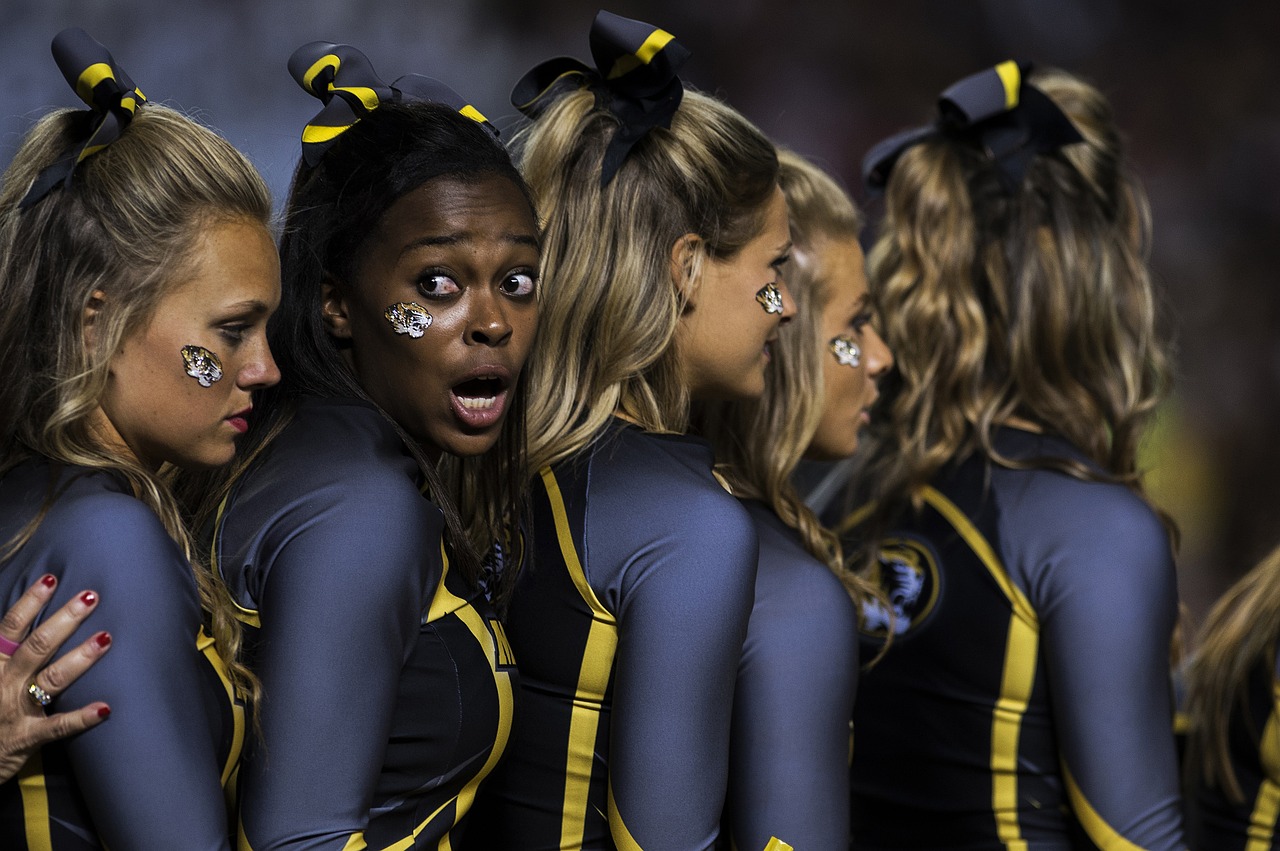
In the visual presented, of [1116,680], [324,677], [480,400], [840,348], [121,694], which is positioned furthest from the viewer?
[840,348]

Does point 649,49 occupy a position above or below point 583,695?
above

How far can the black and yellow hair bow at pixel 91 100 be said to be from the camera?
147 centimetres

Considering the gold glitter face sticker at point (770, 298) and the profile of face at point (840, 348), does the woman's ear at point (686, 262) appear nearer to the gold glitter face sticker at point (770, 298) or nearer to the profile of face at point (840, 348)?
the gold glitter face sticker at point (770, 298)

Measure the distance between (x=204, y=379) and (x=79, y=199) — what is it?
0.22m

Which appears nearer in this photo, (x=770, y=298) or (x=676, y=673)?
(x=676, y=673)

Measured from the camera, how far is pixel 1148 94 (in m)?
5.05

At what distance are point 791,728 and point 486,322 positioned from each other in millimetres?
597

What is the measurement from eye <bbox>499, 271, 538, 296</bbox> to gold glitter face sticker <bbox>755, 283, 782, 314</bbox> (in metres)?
0.32

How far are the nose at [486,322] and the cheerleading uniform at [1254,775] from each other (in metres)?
1.35

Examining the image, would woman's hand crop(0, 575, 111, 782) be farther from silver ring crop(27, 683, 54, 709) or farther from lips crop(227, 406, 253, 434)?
lips crop(227, 406, 253, 434)

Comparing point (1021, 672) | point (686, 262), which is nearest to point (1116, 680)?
point (1021, 672)

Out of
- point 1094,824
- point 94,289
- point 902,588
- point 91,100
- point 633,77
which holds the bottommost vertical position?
point 1094,824

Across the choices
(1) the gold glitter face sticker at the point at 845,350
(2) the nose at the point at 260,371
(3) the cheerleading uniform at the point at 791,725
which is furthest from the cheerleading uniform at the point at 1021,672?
(2) the nose at the point at 260,371

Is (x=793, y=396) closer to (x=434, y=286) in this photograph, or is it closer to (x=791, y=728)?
(x=791, y=728)
